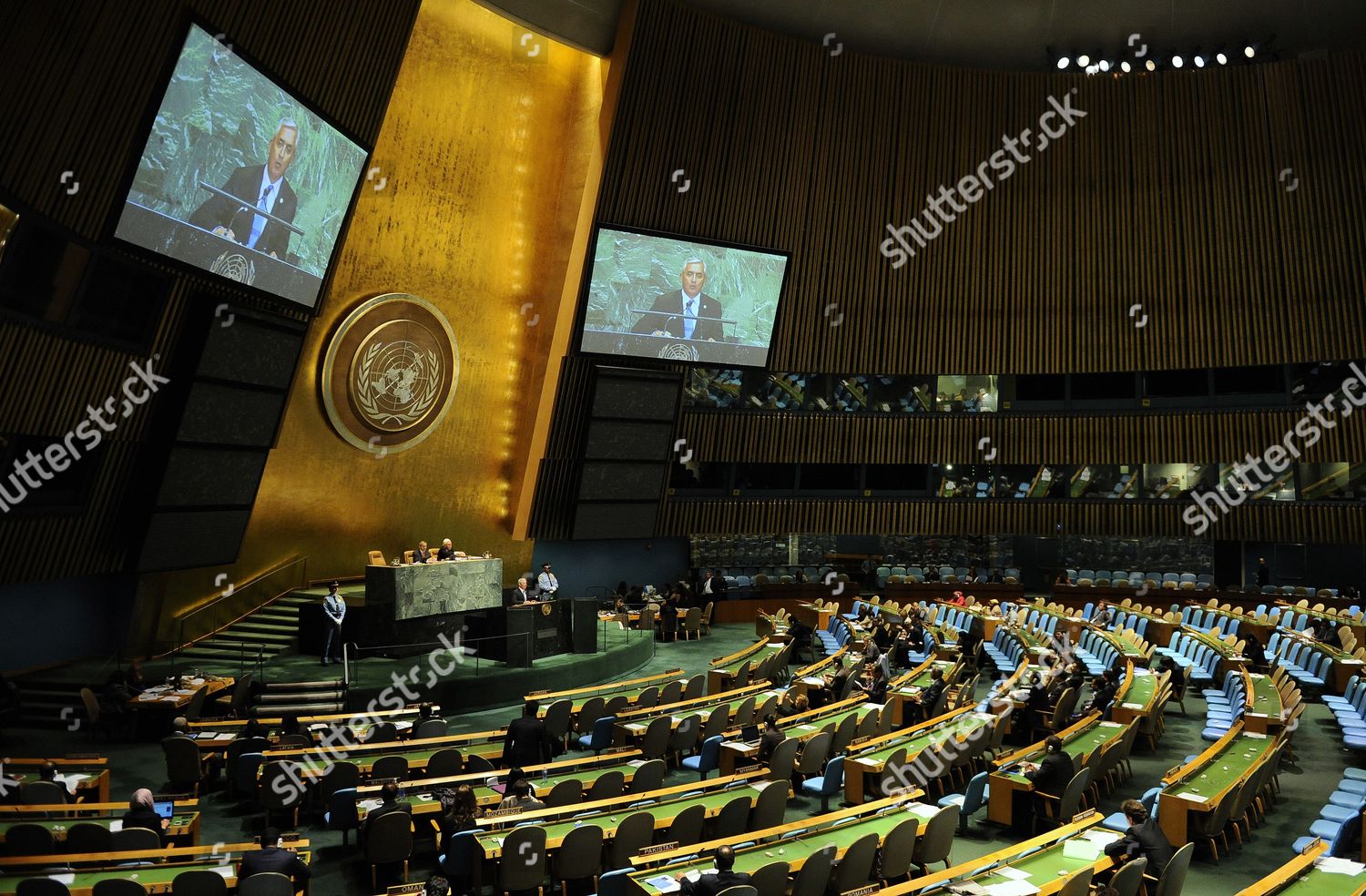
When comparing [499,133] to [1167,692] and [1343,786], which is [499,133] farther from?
[1343,786]

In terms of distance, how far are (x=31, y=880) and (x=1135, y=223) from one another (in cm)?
2292

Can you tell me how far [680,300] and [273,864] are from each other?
48.5 ft

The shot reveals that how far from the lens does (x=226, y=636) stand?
15.4 metres

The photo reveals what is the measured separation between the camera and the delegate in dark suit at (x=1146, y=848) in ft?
22.2

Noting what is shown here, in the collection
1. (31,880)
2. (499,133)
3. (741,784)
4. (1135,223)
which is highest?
(1135,223)

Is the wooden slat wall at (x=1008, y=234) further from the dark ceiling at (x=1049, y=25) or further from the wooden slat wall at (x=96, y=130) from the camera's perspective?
the wooden slat wall at (x=96, y=130)

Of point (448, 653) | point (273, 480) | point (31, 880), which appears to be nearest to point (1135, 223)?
point (448, 653)

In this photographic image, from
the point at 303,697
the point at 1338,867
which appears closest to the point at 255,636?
the point at 303,697

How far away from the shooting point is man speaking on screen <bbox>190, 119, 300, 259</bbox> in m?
11.7

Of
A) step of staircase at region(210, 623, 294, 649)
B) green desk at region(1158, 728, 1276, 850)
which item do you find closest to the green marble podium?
step of staircase at region(210, 623, 294, 649)

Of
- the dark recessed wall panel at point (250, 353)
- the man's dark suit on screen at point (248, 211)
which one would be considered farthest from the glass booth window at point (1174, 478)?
the man's dark suit on screen at point (248, 211)

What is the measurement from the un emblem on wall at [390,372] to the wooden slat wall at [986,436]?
18.6 ft

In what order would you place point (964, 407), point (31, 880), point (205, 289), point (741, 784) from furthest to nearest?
point (964, 407) → point (205, 289) → point (741, 784) → point (31, 880)

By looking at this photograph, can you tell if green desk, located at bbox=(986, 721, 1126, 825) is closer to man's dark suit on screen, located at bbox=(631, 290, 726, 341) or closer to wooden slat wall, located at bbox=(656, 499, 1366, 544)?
man's dark suit on screen, located at bbox=(631, 290, 726, 341)
